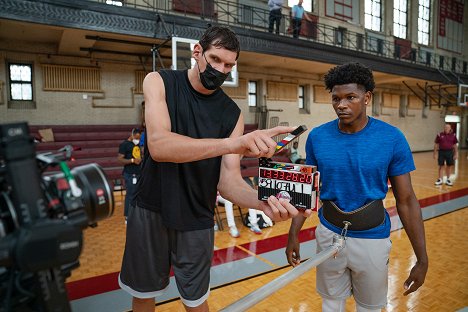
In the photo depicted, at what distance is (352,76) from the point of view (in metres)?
1.81

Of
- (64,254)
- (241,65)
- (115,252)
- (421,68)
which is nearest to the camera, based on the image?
(64,254)

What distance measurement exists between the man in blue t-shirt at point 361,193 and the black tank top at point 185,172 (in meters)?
0.67

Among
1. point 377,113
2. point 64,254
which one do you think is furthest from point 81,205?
point 377,113

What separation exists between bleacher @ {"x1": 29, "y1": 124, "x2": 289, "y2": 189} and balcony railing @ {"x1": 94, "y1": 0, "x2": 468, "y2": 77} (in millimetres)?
3671

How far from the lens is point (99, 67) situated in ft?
33.4

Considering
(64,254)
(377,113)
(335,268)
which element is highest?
(377,113)

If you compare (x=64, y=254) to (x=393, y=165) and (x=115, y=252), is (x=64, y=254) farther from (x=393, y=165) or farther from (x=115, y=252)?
(x=115, y=252)

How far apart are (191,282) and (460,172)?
12699 mm

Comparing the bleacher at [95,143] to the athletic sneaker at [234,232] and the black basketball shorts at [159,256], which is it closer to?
the athletic sneaker at [234,232]

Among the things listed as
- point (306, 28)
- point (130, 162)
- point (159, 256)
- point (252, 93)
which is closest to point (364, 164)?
point (159, 256)

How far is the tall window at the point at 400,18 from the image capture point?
59.3ft

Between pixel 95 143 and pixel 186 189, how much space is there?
8.52m

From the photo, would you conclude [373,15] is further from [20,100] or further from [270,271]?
[270,271]

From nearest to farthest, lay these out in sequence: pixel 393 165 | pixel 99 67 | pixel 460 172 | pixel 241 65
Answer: pixel 393 165
pixel 99 67
pixel 460 172
pixel 241 65
